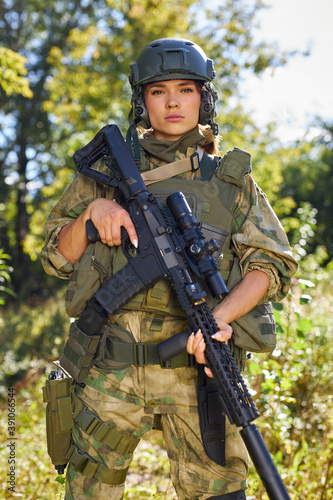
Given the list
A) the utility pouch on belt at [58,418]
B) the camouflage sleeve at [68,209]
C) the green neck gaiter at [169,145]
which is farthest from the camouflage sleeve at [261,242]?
the utility pouch on belt at [58,418]

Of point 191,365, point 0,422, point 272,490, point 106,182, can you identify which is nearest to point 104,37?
point 0,422

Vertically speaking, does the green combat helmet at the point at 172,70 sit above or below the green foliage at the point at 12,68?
below

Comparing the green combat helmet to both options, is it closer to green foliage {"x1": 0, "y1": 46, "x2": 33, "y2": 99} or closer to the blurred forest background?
the blurred forest background

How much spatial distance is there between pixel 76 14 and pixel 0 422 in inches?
581

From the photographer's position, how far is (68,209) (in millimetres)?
2275

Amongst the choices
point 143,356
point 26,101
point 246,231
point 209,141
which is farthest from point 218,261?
point 26,101

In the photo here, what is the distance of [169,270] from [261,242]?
43 centimetres

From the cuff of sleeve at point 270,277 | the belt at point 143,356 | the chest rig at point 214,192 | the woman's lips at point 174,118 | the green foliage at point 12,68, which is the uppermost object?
the green foliage at point 12,68

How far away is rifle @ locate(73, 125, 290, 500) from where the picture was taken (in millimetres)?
1793

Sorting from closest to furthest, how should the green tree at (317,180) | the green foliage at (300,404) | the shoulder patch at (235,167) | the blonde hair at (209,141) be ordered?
the shoulder patch at (235,167)
the blonde hair at (209,141)
the green foliage at (300,404)
the green tree at (317,180)

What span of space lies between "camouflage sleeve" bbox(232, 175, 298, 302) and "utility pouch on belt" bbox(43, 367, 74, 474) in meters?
0.97

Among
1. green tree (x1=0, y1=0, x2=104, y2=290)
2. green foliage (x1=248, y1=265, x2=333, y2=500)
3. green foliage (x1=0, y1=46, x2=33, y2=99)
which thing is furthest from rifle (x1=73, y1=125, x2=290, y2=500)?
green tree (x1=0, y1=0, x2=104, y2=290)

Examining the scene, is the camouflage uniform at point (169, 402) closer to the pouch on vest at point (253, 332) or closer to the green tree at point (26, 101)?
the pouch on vest at point (253, 332)

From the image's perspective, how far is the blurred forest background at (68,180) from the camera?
337cm
